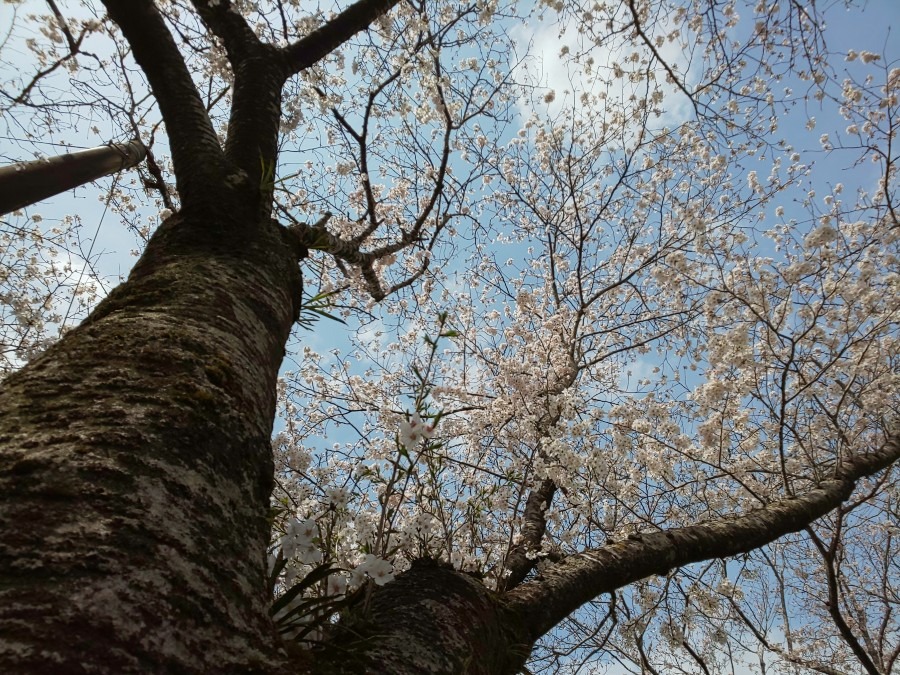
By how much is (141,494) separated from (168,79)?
215 centimetres

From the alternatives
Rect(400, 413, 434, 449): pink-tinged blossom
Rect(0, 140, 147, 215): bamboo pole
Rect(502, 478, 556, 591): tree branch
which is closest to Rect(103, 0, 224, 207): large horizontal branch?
Rect(0, 140, 147, 215): bamboo pole

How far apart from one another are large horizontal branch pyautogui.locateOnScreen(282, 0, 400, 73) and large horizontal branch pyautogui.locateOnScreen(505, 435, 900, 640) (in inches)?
114

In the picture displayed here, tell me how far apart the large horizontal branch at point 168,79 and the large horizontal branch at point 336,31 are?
0.74m

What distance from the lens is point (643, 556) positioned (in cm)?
215

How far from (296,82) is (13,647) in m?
5.01

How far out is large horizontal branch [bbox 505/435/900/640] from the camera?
179cm

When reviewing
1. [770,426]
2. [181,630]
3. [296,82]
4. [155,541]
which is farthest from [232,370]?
[770,426]

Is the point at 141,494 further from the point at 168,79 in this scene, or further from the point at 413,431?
the point at 168,79

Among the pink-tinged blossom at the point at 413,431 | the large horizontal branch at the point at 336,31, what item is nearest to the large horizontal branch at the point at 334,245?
the large horizontal branch at the point at 336,31

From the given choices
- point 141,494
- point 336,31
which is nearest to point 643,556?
point 141,494

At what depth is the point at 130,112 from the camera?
3.82 meters

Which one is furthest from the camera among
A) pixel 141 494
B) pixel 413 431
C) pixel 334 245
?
pixel 334 245

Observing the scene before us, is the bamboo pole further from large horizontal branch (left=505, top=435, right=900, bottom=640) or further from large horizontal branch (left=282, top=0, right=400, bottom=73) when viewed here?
large horizontal branch (left=505, top=435, right=900, bottom=640)

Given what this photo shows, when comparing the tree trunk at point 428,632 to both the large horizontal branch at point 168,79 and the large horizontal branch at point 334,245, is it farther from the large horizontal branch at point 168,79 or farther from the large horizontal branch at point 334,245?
the large horizontal branch at point 168,79
